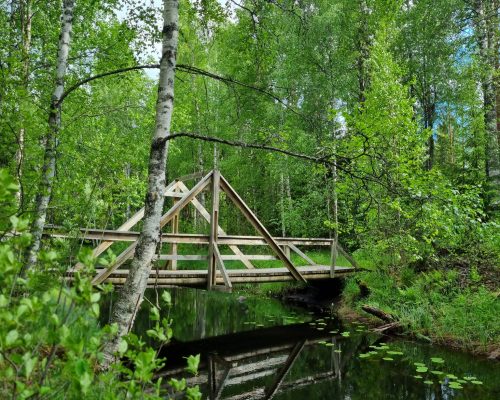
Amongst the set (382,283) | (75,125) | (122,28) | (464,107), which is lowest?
(382,283)

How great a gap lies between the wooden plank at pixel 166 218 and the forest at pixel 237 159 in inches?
16.2

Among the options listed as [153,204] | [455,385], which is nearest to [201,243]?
[153,204]

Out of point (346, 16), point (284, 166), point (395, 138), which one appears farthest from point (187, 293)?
point (346, 16)

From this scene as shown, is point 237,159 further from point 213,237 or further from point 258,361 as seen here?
point 258,361

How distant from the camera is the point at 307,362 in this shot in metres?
6.82

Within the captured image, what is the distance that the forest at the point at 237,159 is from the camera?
2326 millimetres

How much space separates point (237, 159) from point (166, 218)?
12.5m

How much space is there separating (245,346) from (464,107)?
1790 cm

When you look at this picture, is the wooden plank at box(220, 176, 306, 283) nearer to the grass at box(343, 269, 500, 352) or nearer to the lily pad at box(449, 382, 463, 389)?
the grass at box(343, 269, 500, 352)

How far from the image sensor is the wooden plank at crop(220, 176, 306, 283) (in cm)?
789

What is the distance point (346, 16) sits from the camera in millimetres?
16328

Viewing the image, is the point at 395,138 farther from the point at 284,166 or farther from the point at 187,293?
the point at 187,293

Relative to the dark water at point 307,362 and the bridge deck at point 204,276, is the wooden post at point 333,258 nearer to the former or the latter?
the bridge deck at point 204,276

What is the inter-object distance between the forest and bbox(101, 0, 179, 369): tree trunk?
17 millimetres
